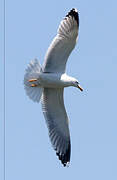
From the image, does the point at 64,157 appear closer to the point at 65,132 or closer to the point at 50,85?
the point at 65,132

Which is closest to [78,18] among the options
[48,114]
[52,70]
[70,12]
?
[70,12]

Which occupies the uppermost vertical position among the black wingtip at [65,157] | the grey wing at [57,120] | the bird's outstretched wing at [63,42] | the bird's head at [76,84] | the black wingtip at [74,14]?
the black wingtip at [74,14]

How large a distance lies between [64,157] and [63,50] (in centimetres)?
192

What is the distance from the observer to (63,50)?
34.6 ft

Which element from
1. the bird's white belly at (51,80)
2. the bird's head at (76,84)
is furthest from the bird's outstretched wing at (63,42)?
the bird's head at (76,84)

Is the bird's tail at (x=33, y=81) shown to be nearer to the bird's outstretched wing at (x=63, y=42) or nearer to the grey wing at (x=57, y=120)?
the bird's outstretched wing at (x=63, y=42)

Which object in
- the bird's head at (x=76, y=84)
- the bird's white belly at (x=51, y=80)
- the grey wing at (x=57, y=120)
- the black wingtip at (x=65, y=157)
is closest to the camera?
the bird's white belly at (x=51, y=80)

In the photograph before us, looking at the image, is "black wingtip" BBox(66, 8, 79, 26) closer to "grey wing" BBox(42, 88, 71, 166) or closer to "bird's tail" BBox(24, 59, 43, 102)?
"bird's tail" BBox(24, 59, 43, 102)

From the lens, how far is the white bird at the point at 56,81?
412 inches

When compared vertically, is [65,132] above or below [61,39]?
below

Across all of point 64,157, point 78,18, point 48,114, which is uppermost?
point 78,18

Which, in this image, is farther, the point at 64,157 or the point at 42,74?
the point at 64,157

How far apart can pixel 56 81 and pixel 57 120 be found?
0.91 metres

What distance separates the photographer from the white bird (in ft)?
34.4
